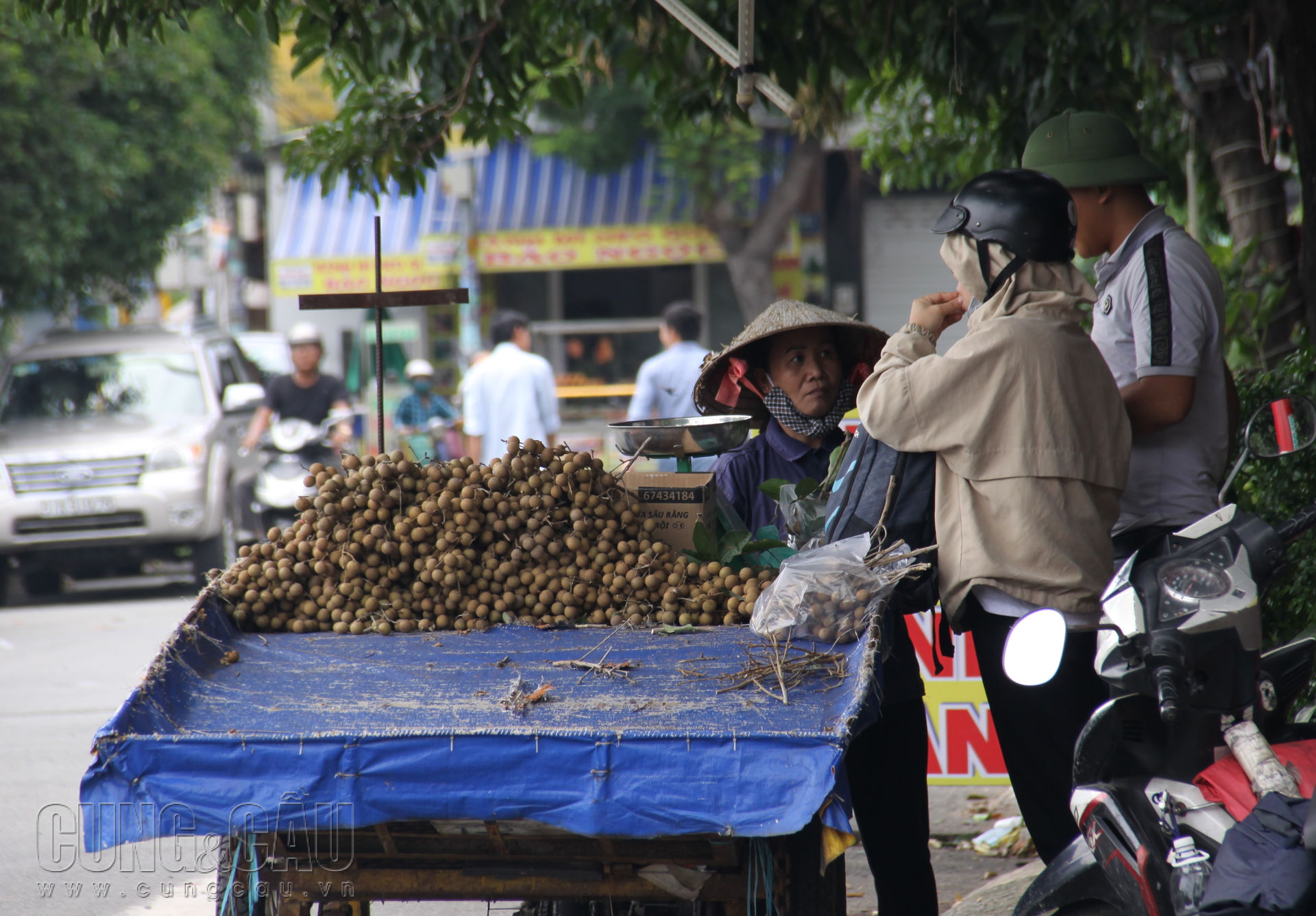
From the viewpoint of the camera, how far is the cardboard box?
3363mm

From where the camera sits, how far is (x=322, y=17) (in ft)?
14.9

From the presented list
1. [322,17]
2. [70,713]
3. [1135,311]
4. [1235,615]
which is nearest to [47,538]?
[70,713]

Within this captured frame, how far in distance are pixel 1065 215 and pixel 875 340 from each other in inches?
46.3

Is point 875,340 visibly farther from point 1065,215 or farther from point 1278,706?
point 1278,706

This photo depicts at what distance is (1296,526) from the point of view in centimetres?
221

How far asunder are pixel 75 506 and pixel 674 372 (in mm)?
4921

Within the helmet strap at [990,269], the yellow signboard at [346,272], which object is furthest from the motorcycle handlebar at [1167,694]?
the yellow signboard at [346,272]

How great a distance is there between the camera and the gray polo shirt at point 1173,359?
10.0 ft

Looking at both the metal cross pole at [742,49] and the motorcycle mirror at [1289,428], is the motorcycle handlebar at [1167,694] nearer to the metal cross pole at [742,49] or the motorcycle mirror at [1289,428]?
the motorcycle mirror at [1289,428]

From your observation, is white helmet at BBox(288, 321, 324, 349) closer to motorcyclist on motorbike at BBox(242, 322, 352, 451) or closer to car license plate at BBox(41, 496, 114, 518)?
motorcyclist on motorbike at BBox(242, 322, 352, 451)

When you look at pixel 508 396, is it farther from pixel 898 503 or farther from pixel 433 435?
pixel 898 503

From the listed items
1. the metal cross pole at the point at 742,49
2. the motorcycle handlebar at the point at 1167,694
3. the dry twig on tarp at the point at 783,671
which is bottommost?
the dry twig on tarp at the point at 783,671

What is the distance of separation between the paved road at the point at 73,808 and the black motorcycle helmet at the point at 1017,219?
6.69 ft

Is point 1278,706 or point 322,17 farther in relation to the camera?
point 322,17
